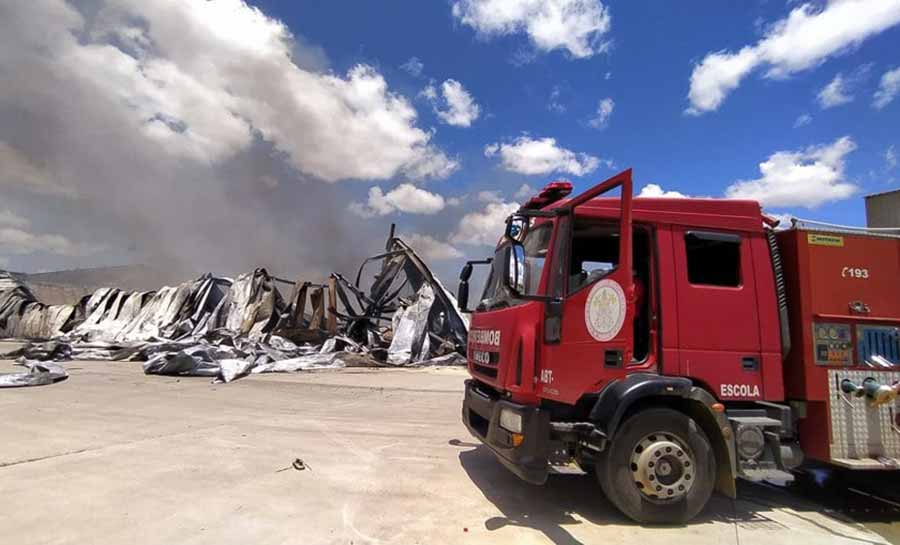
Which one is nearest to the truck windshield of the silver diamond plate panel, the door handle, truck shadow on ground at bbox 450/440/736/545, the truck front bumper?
the truck front bumper

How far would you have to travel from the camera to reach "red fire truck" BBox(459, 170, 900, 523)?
4066 mm

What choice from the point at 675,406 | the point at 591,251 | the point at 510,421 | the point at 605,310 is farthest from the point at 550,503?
the point at 591,251

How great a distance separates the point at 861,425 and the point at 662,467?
1974 millimetres

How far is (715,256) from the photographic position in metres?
4.59

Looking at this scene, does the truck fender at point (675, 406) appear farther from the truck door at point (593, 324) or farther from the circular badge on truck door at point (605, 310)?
the circular badge on truck door at point (605, 310)

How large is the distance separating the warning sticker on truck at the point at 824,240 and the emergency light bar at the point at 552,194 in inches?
85.8

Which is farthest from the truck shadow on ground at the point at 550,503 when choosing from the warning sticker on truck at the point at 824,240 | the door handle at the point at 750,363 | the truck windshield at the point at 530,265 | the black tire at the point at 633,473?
the warning sticker on truck at the point at 824,240

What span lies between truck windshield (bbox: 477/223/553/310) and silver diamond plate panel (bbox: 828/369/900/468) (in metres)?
2.72

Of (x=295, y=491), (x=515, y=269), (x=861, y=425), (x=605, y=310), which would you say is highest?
(x=515, y=269)

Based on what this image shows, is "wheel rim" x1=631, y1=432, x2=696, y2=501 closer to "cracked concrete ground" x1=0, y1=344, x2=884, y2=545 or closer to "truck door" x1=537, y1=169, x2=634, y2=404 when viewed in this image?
"cracked concrete ground" x1=0, y1=344, x2=884, y2=545

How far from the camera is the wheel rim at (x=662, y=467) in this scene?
13.3ft

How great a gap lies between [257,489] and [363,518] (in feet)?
4.02

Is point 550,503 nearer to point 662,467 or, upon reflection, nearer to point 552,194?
point 662,467

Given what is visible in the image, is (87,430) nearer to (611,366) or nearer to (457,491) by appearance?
(457,491)
